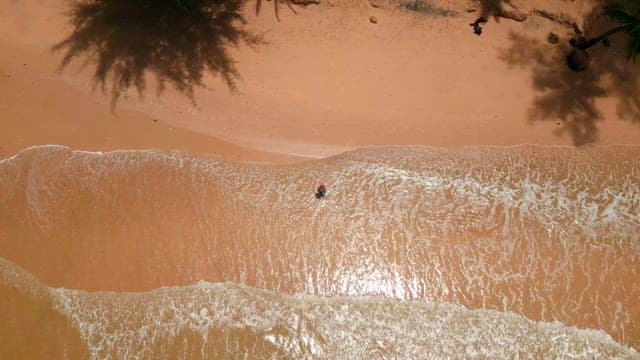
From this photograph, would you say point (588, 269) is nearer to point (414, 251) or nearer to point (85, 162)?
point (414, 251)

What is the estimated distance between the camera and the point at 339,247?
589 cm

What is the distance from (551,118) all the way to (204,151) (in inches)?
157

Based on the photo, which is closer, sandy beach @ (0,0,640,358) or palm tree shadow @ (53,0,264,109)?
sandy beach @ (0,0,640,358)

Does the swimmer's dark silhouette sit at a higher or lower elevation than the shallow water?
higher

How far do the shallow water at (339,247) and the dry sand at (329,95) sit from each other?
231mm

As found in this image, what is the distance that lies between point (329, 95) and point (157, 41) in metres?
2.15

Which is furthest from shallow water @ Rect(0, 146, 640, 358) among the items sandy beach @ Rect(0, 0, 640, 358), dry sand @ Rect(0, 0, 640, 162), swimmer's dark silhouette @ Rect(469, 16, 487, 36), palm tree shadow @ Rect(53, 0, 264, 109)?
swimmer's dark silhouette @ Rect(469, 16, 487, 36)

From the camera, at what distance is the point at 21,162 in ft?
20.6

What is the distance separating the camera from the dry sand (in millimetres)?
6562

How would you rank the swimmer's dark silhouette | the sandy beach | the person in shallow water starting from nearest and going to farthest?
1. the sandy beach
2. the person in shallow water
3. the swimmer's dark silhouette

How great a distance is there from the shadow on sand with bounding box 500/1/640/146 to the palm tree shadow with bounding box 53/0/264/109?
10.8 ft

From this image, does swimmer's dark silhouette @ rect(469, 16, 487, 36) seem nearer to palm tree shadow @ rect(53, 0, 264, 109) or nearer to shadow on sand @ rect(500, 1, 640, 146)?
shadow on sand @ rect(500, 1, 640, 146)

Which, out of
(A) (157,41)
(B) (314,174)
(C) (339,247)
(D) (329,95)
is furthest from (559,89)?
(A) (157,41)

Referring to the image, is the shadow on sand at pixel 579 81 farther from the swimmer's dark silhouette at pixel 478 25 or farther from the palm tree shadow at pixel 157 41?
the palm tree shadow at pixel 157 41
